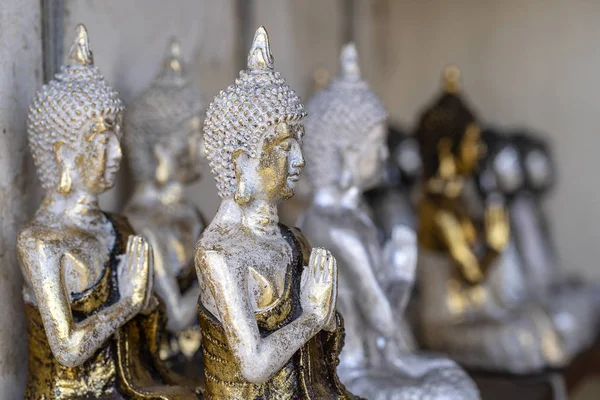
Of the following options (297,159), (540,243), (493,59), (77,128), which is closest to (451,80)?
(540,243)

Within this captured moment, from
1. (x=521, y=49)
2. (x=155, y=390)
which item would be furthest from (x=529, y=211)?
(x=155, y=390)

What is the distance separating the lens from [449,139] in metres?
4.22

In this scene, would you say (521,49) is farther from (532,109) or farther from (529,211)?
(529,211)

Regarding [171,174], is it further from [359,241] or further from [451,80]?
[451,80]

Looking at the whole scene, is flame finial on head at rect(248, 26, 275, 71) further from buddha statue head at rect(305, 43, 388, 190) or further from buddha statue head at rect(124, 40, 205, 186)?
buddha statue head at rect(124, 40, 205, 186)

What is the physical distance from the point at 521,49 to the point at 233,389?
3618 millimetres

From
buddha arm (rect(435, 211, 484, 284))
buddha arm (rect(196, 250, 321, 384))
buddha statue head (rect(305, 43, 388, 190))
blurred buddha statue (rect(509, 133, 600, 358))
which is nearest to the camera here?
buddha arm (rect(196, 250, 321, 384))

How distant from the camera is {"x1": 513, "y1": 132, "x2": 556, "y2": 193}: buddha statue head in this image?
492 cm

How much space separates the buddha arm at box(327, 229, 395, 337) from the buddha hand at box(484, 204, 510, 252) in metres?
1.53

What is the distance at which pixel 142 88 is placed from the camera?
346 cm

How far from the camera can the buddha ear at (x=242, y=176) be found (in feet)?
7.43

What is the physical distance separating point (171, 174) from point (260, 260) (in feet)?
3.23

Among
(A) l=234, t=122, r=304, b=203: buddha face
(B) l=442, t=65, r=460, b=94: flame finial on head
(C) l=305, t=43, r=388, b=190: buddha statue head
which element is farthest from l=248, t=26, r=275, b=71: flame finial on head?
(B) l=442, t=65, r=460, b=94: flame finial on head

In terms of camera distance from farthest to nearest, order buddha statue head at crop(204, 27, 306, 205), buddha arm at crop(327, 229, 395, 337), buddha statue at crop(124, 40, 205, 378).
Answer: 1. buddha statue at crop(124, 40, 205, 378)
2. buddha arm at crop(327, 229, 395, 337)
3. buddha statue head at crop(204, 27, 306, 205)
